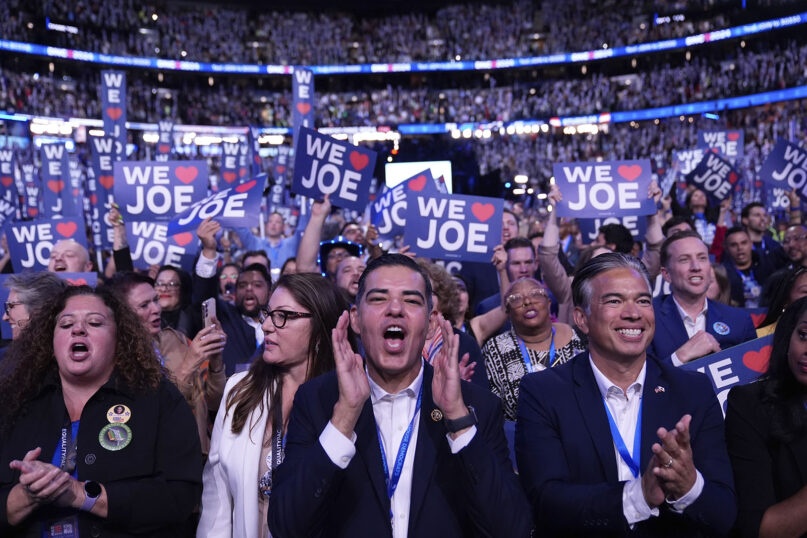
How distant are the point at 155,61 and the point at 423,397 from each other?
38.0 m

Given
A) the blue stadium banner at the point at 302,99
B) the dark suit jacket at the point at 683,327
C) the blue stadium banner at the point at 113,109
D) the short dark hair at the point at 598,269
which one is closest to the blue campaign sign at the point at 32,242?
the dark suit jacket at the point at 683,327

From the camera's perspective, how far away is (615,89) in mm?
39719

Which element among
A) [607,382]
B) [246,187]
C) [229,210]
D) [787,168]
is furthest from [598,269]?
[787,168]

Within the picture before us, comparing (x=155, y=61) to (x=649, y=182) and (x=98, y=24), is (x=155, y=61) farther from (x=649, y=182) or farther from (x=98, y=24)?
(x=649, y=182)

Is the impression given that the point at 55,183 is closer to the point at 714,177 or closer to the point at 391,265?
the point at 714,177

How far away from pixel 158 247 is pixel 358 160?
7.16 ft

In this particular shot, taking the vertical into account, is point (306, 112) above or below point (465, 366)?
above

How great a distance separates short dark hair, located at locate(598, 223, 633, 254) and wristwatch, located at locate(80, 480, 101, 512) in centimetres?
545

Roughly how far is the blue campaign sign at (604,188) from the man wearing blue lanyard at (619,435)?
4324mm

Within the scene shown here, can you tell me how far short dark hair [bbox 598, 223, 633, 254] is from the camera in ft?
24.7

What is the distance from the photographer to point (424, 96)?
41906mm

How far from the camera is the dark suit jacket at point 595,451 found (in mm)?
2650

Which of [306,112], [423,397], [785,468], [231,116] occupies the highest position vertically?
[231,116]

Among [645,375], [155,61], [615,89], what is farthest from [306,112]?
[615,89]
